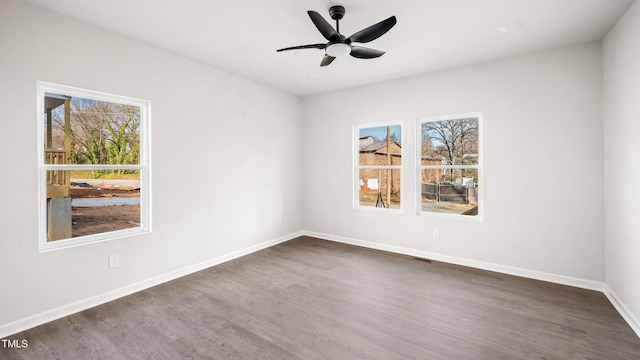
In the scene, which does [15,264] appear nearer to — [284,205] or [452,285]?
[284,205]

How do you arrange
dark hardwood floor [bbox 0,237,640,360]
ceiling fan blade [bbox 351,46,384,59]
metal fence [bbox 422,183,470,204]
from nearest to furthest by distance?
1. dark hardwood floor [bbox 0,237,640,360]
2. ceiling fan blade [bbox 351,46,384,59]
3. metal fence [bbox 422,183,470,204]

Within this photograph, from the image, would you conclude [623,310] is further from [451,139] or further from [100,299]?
[100,299]

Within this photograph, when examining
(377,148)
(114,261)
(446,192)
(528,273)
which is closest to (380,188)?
(377,148)

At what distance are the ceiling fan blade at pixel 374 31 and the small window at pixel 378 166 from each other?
89.3 inches

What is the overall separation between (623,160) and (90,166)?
5.13 meters

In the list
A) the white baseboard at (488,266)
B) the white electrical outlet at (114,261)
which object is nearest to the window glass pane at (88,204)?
the white electrical outlet at (114,261)

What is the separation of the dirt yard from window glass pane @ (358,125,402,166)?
Answer: 3.48 meters

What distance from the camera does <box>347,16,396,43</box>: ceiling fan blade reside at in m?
2.31

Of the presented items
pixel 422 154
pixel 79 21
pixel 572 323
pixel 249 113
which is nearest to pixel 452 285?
pixel 572 323

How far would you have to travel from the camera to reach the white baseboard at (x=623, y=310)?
2.36 metres

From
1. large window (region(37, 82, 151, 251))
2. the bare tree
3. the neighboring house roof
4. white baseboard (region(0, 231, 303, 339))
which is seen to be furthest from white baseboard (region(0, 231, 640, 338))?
the neighboring house roof

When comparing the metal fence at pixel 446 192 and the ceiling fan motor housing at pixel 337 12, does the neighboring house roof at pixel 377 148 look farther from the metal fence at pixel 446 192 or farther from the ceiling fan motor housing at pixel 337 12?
the ceiling fan motor housing at pixel 337 12

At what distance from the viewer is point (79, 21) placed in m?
2.71

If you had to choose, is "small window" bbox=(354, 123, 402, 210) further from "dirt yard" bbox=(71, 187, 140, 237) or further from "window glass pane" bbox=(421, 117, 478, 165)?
"dirt yard" bbox=(71, 187, 140, 237)
